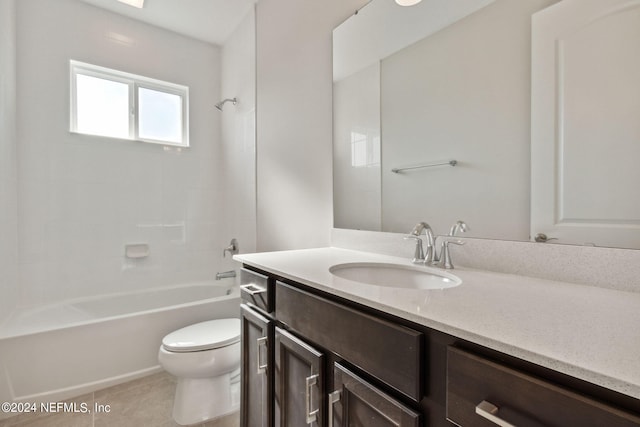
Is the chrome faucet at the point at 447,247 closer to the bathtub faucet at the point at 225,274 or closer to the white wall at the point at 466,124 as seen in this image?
the white wall at the point at 466,124

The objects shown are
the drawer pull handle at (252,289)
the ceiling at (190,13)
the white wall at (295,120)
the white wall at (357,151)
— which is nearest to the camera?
the drawer pull handle at (252,289)

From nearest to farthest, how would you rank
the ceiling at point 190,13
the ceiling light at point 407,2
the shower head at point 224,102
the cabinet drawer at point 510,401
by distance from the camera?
the cabinet drawer at point 510,401 < the ceiling light at point 407,2 < the ceiling at point 190,13 < the shower head at point 224,102

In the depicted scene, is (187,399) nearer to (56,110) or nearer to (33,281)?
(33,281)

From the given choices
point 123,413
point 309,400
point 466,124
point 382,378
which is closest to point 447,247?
point 466,124

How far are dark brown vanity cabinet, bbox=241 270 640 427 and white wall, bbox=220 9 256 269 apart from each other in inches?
54.4

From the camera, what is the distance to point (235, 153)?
2738 mm

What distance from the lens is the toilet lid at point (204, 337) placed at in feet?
5.22

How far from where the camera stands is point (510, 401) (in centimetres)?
46

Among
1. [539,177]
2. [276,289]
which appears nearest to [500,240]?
[539,177]

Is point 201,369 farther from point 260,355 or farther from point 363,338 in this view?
point 363,338

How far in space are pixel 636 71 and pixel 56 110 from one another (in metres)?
3.28

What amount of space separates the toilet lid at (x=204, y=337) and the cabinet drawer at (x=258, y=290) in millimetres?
493

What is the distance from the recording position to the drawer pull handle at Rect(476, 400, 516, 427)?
0.45m

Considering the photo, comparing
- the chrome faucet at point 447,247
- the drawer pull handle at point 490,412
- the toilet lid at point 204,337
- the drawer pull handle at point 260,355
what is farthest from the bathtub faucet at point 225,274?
the drawer pull handle at point 490,412
